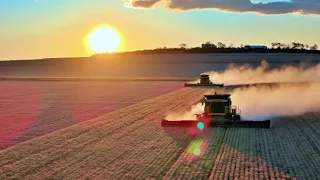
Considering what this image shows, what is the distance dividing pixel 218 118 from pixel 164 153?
773 centimetres

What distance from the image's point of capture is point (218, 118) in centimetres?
2591

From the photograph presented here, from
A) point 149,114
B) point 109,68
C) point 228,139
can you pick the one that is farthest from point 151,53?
point 228,139

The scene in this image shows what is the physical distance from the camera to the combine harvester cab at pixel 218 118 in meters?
25.1

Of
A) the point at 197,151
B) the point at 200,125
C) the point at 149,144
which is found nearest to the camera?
the point at 197,151

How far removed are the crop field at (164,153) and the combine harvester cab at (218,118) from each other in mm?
615

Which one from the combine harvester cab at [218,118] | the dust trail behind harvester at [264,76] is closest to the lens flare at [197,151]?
the combine harvester cab at [218,118]

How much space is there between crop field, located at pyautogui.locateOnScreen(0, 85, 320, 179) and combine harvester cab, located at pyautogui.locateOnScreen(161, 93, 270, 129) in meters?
0.61

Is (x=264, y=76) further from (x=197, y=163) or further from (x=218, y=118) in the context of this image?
(x=197, y=163)

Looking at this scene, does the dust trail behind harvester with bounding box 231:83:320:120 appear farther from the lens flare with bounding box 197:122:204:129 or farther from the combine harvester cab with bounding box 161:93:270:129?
the lens flare with bounding box 197:122:204:129

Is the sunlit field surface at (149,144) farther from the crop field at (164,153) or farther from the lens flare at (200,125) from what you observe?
the lens flare at (200,125)

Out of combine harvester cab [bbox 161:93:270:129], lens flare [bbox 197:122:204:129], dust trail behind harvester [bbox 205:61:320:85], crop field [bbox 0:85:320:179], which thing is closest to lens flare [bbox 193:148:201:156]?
crop field [bbox 0:85:320:179]

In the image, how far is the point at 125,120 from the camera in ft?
93.5

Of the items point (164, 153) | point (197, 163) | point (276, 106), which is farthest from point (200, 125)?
point (276, 106)

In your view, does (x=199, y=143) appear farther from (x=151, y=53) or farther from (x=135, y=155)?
(x=151, y=53)
